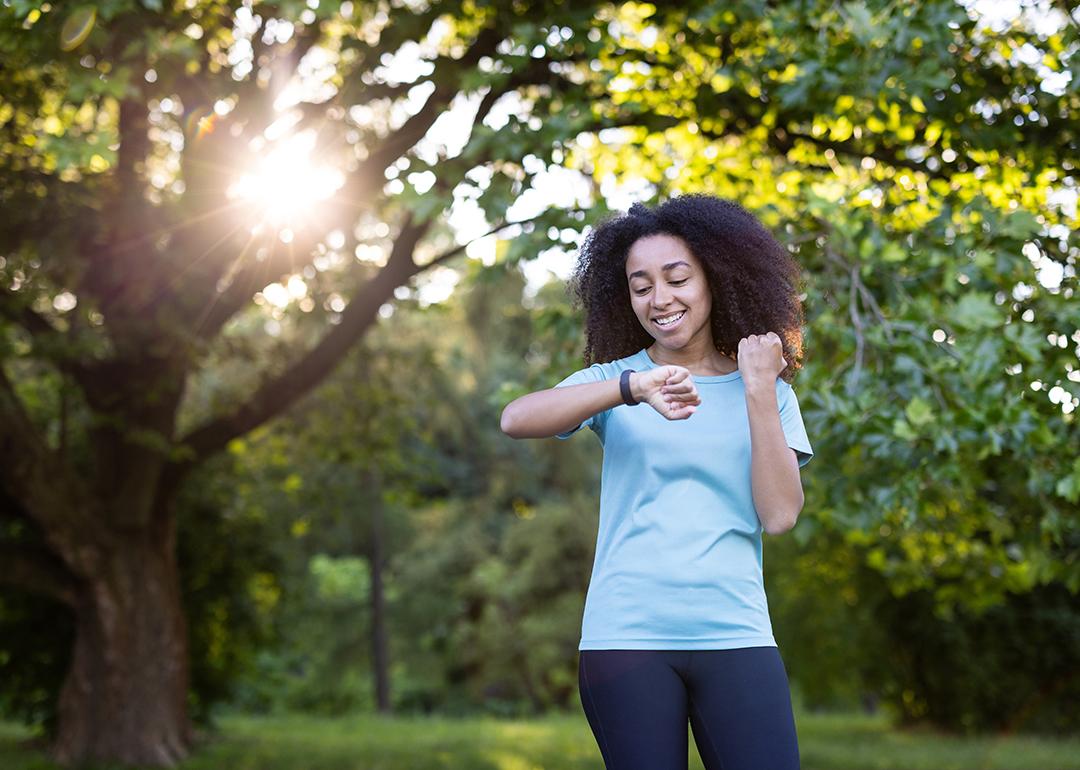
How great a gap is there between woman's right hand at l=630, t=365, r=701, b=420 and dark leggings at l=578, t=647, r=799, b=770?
1.42ft

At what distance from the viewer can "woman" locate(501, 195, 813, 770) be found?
6.75 ft

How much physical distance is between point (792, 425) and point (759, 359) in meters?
0.17

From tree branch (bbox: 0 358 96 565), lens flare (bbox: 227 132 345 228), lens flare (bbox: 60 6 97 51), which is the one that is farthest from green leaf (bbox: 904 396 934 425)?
tree branch (bbox: 0 358 96 565)

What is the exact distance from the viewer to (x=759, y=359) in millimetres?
2135

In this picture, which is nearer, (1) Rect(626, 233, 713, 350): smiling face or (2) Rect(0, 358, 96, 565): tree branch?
(1) Rect(626, 233, 713, 350): smiling face

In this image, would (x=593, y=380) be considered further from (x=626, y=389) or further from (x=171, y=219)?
(x=171, y=219)

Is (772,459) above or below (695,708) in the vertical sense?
above

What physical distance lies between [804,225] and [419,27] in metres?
2.79

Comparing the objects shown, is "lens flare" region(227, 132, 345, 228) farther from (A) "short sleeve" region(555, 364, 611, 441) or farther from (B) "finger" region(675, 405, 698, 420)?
(B) "finger" region(675, 405, 698, 420)

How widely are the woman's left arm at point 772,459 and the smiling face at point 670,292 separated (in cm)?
23

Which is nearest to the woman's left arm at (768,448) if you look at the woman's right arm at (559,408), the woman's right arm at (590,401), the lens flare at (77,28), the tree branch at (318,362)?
the woman's right arm at (590,401)

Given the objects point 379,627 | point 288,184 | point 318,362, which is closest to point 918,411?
point 288,184

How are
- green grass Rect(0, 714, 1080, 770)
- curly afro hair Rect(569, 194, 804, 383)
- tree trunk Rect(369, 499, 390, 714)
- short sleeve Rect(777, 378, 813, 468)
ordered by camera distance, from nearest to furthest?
short sleeve Rect(777, 378, 813, 468) → curly afro hair Rect(569, 194, 804, 383) → green grass Rect(0, 714, 1080, 770) → tree trunk Rect(369, 499, 390, 714)

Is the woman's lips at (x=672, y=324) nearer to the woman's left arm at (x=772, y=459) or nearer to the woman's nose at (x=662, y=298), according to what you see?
the woman's nose at (x=662, y=298)
